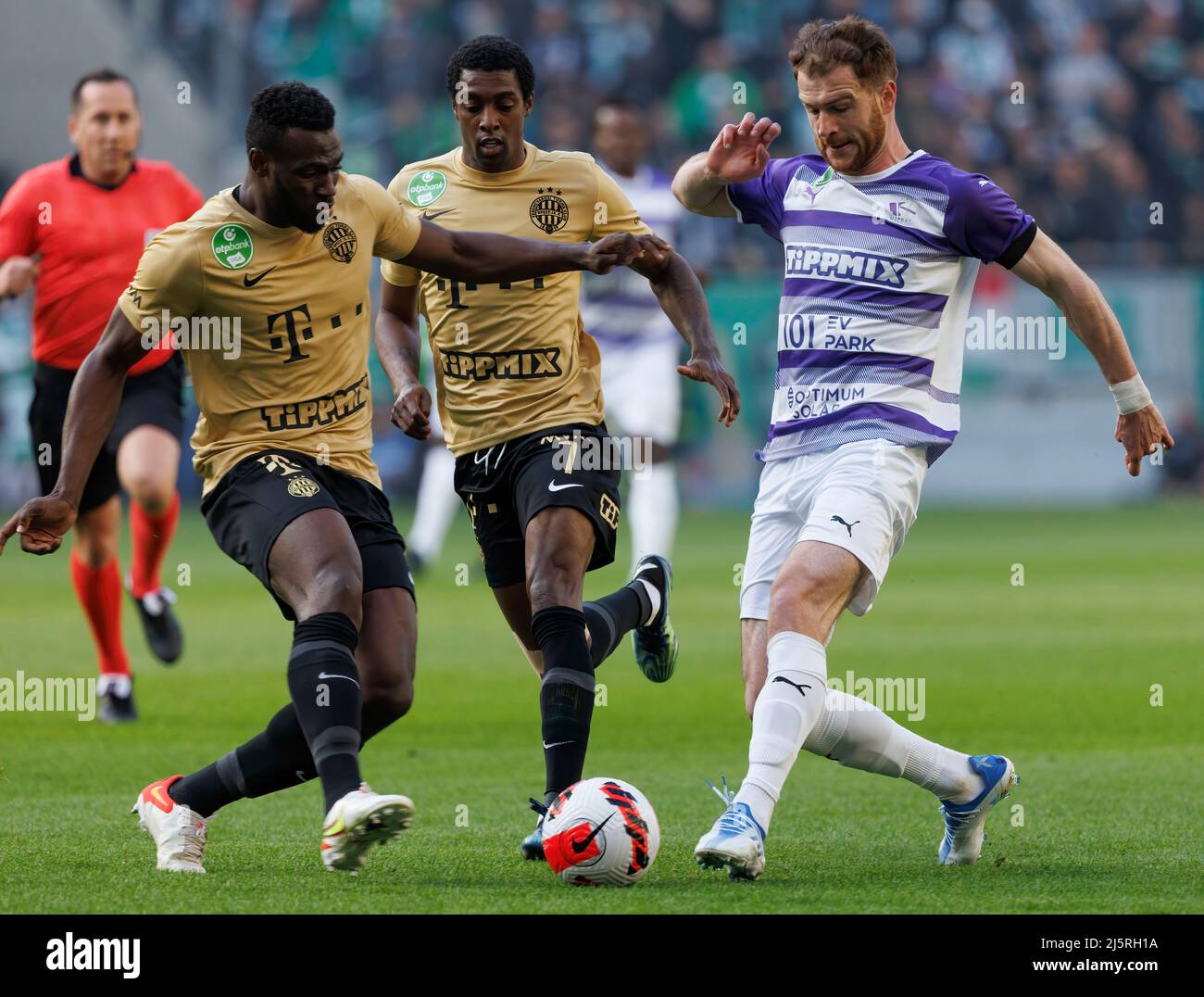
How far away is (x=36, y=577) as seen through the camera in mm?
17266

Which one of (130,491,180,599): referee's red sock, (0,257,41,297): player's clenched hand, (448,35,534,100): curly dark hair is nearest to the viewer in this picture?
(448,35,534,100): curly dark hair

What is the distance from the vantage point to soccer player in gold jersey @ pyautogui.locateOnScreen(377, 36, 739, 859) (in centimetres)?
583

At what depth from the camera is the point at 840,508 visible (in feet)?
A: 17.1

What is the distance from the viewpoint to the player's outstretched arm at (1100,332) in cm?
532

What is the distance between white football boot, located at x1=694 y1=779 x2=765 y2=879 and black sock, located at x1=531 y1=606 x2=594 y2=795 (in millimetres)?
699

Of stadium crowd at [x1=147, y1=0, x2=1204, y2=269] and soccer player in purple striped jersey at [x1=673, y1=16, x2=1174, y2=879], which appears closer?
soccer player in purple striped jersey at [x1=673, y1=16, x2=1174, y2=879]

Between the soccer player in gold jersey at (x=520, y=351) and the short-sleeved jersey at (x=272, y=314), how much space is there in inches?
8.8

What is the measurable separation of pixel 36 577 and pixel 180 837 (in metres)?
12.7

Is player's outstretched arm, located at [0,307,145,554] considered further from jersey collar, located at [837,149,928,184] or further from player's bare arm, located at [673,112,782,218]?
jersey collar, located at [837,149,928,184]

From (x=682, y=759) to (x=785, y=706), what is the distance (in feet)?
9.25

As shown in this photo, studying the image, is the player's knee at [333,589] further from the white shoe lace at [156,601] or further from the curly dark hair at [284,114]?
the white shoe lace at [156,601]

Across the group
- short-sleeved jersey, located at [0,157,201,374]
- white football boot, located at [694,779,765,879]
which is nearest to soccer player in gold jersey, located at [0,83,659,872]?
white football boot, located at [694,779,765,879]

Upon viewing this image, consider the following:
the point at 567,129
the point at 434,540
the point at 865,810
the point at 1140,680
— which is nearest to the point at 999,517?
the point at 567,129
